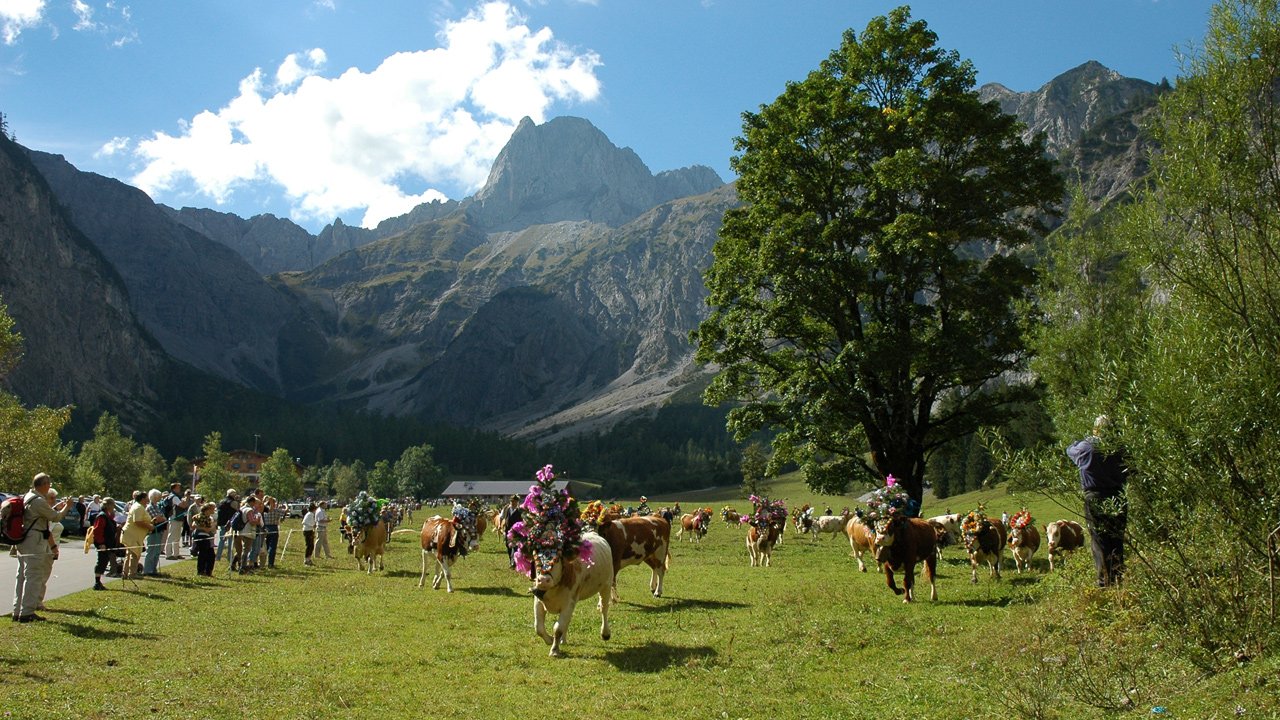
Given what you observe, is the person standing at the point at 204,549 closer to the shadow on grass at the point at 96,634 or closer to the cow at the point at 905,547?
the shadow on grass at the point at 96,634

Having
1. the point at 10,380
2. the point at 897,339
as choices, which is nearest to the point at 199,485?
the point at 897,339

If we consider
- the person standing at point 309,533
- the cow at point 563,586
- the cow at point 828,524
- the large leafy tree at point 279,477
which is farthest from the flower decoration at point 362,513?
the large leafy tree at point 279,477

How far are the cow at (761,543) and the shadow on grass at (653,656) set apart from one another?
47.9 ft

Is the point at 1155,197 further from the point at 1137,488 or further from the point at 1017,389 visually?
the point at 1017,389

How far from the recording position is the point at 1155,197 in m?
9.45

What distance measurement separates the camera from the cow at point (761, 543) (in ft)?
86.1

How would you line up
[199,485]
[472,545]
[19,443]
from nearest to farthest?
[472,545], [19,443], [199,485]

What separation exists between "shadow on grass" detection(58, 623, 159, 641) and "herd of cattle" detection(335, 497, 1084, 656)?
6.74 meters

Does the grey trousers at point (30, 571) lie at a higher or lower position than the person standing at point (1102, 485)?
lower

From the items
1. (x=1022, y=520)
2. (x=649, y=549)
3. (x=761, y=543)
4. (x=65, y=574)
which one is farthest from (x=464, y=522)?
(x=1022, y=520)

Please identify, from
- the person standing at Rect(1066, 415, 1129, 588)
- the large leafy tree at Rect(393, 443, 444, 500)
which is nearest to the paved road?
the person standing at Rect(1066, 415, 1129, 588)

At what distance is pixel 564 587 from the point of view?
38.8ft

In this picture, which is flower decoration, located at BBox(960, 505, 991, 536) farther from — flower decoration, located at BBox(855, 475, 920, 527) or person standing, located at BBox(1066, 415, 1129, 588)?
person standing, located at BBox(1066, 415, 1129, 588)

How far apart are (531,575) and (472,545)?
31.3 ft
